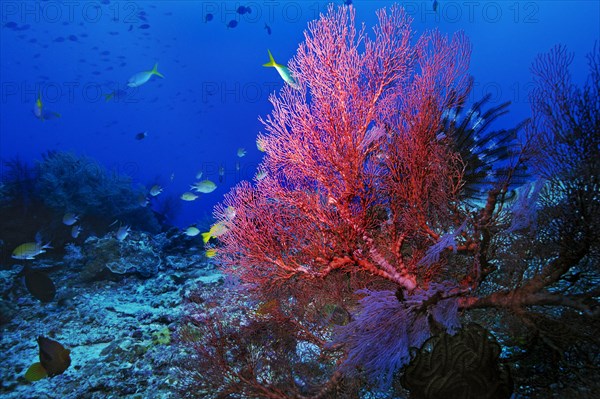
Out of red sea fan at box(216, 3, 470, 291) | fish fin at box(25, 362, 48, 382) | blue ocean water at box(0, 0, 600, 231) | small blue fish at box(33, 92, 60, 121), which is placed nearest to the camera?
red sea fan at box(216, 3, 470, 291)

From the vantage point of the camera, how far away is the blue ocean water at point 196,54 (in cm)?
5391

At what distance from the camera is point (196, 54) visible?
63.4m

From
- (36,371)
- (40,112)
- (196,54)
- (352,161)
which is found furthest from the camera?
(196,54)

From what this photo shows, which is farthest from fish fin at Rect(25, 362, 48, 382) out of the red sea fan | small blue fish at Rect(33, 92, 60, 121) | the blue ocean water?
the blue ocean water

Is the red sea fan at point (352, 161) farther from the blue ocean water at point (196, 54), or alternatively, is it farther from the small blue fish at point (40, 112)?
the blue ocean water at point (196, 54)

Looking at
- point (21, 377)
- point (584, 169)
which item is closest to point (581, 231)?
point (584, 169)

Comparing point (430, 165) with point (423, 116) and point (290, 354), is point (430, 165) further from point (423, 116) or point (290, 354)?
point (290, 354)

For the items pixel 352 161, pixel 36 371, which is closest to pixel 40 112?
Answer: pixel 36 371

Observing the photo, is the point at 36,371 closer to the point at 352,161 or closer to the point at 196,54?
the point at 352,161

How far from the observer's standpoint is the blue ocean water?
177 ft

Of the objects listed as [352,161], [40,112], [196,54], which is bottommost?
[352,161]

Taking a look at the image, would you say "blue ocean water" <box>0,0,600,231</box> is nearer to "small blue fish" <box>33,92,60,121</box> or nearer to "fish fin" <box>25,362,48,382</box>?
"small blue fish" <box>33,92,60,121</box>

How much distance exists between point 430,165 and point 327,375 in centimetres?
242

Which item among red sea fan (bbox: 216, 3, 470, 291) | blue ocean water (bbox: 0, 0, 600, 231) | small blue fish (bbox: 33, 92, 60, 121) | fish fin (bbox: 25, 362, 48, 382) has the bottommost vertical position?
fish fin (bbox: 25, 362, 48, 382)
